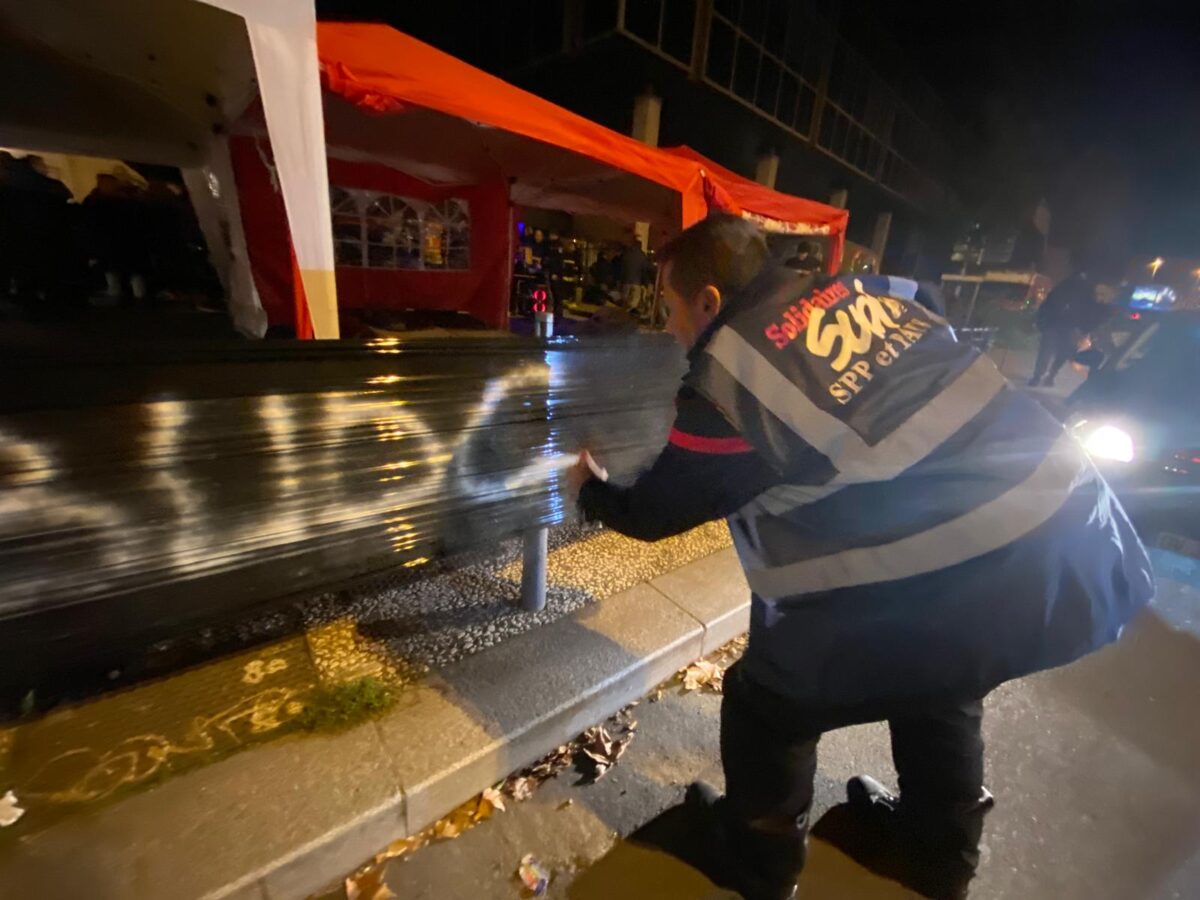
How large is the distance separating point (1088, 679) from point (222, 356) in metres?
4.36

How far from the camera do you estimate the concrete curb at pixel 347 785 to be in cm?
151

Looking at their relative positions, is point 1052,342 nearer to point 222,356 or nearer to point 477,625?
point 477,625

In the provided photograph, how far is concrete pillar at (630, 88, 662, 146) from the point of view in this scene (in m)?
13.6

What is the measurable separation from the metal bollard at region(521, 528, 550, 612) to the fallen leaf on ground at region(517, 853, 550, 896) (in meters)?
1.10

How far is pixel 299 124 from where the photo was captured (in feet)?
8.28

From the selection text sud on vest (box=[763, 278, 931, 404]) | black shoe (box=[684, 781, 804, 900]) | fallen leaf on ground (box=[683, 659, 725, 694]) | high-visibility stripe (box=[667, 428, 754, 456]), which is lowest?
fallen leaf on ground (box=[683, 659, 725, 694])

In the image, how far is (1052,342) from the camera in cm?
948

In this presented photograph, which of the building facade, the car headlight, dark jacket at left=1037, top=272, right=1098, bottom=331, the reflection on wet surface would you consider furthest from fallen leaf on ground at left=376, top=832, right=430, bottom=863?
the building facade

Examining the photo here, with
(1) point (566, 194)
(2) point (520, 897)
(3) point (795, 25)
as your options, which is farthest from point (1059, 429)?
(3) point (795, 25)

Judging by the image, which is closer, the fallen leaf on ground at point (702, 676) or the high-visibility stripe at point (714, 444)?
the high-visibility stripe at point (714, 444)

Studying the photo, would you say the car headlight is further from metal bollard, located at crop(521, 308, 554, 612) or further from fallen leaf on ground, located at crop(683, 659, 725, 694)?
metal bollard, located at crop(521, 308, 554, 612)

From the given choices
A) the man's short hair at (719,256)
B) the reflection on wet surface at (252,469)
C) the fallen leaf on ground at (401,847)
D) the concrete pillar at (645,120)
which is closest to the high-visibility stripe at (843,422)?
the man's short hair at (719,256)

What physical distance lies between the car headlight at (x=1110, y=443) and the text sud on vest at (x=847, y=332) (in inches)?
158

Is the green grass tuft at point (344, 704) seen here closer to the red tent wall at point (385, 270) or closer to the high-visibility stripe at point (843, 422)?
the high-visibility stripe at point (843, 422)
